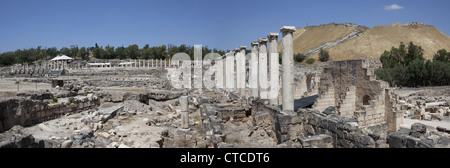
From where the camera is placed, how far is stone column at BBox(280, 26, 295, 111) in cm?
1159

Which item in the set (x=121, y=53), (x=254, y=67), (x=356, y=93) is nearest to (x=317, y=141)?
(x=356, y=93)

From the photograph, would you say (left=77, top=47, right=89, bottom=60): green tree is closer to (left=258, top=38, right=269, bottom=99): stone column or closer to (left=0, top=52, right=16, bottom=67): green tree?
(left=0, top=52, right=16, bottom=67): green tree

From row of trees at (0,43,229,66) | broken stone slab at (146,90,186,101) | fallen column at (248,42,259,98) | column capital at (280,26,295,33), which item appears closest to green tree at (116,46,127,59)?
row of trees at (0,43,229,66)

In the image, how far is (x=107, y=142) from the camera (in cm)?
959

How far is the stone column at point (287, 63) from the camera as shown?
11594 millimetres

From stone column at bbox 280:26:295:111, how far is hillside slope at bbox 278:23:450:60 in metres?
66.5

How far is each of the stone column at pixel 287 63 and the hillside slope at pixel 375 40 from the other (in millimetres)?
66538

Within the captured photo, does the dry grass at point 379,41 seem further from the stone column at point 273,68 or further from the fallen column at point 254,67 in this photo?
the stone column at point 273,68

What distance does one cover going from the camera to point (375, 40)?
83.4 metres

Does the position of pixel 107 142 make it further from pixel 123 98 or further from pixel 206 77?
pixel 206 77

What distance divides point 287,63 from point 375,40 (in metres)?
83.0

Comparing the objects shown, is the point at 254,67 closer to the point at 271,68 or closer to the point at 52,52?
the point at 271,68
